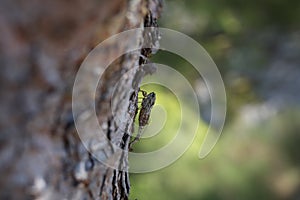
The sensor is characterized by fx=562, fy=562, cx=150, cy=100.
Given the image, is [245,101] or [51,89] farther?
[245,101]

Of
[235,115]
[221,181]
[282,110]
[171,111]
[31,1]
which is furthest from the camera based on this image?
[282,110]

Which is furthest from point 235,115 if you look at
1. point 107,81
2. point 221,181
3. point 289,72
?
point 107,81

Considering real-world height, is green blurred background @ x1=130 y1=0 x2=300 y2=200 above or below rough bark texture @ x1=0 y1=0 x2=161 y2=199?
above

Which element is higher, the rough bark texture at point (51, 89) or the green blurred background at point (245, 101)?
the green blurred background at point (245, 101)

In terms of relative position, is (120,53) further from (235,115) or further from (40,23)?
(235,115)

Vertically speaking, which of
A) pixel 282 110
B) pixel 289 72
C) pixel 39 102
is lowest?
pixel 39 102
